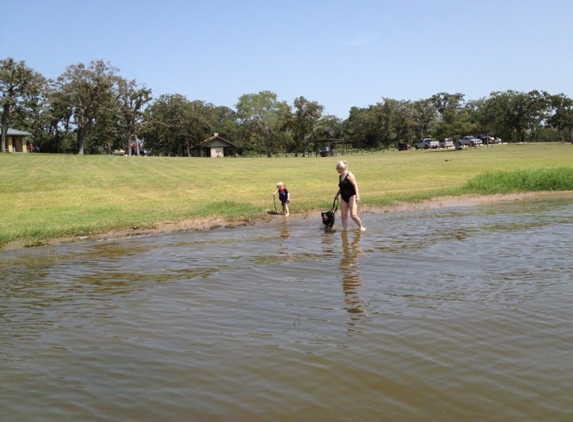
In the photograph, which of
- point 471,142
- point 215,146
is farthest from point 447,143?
point 215,146

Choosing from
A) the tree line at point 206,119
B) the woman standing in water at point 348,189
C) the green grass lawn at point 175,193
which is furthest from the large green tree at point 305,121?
the woman standing in water at point 348,189

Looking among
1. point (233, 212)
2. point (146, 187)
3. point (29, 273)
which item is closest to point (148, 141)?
point (146, 187)

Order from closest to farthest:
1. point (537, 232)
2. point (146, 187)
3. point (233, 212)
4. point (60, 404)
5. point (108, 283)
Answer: point (60, 404), point (108, 283), point (537, 232), point (233, 212), point (146, 187)

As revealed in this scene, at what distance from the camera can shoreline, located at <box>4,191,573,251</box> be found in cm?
1309

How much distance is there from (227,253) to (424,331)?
5854 millimetres

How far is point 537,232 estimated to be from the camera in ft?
39.0

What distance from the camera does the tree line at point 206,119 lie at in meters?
67.9

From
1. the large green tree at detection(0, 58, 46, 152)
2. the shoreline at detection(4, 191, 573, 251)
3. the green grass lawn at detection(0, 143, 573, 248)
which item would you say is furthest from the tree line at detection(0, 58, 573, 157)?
the shoreline at detection(4, 191, 573, 251)

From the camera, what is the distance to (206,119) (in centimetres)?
9500

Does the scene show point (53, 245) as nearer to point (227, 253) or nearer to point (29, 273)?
point (29, 273)

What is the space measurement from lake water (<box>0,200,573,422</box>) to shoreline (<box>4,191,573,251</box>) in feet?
8.25

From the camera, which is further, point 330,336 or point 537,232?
point 537,232

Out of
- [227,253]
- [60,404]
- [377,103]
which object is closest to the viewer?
[60,404]

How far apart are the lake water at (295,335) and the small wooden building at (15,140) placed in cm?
6911
